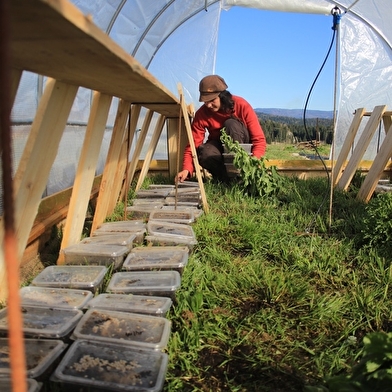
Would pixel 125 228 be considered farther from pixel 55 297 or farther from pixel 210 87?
pixel 210 87

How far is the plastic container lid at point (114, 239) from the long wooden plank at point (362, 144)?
2927mm

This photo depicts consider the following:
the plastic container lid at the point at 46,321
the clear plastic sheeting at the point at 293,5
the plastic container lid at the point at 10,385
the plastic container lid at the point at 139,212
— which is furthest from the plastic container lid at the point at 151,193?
the clear plastic sheeting at the point at 293,5

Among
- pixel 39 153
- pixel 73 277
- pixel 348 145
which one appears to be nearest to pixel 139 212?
pixel 73 277

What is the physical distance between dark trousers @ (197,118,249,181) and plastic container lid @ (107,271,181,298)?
2.59 meters

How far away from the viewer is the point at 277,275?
7.86 ft

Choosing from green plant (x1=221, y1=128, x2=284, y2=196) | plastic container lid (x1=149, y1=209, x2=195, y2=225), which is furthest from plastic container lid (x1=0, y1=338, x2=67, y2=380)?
green plant (x1=221, y1=128, x2=284, y2=196)

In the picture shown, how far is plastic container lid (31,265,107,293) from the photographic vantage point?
2.12 m

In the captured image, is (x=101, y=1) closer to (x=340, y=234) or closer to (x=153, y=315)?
(x=340, y=234)

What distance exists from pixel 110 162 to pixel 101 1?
2.54m

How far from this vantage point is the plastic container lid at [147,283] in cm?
206

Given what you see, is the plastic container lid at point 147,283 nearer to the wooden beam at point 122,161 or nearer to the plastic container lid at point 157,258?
the plastic container lid at point 157,258

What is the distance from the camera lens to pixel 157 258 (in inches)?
98.1

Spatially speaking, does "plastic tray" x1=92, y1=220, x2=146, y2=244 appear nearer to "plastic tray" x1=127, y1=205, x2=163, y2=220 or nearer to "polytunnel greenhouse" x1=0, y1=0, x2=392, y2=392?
"polytunnel greenhouse" x1=0, y1=0, x2=392, y2=392

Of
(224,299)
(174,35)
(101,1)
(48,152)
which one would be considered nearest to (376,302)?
(224,299)
